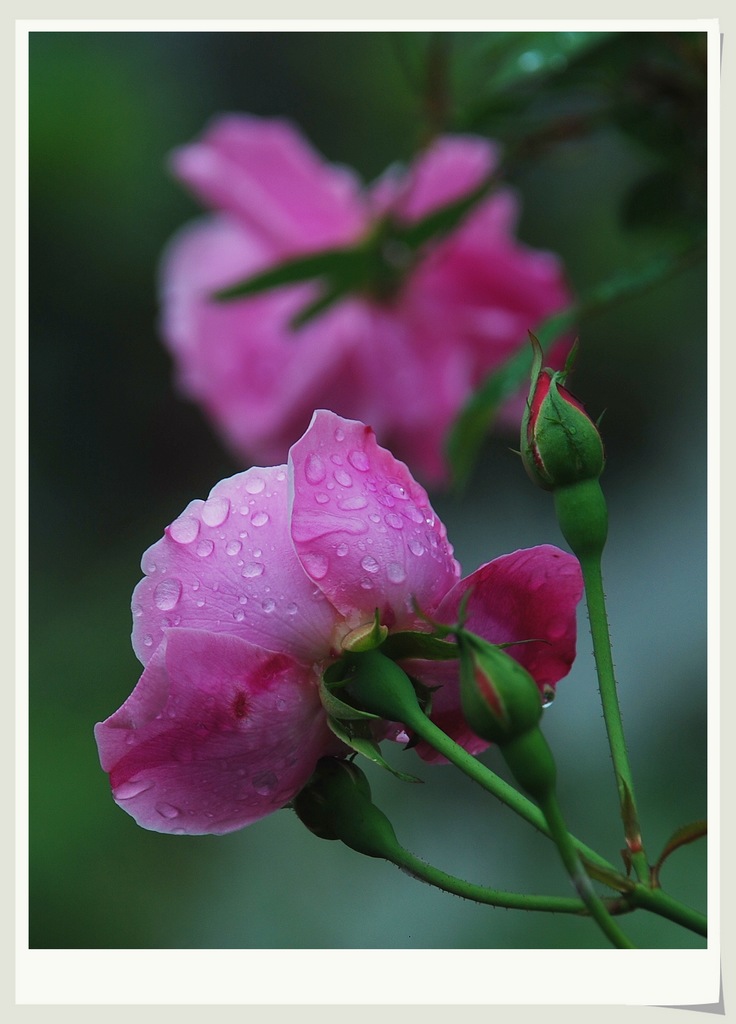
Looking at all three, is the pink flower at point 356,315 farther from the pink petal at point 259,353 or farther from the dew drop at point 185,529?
the dew drop at point 185,529

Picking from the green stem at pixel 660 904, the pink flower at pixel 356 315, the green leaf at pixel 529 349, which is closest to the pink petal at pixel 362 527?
the green stem at pixel 660 904

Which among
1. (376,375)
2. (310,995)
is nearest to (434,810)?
(376,375)

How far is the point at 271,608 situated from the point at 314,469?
45mm

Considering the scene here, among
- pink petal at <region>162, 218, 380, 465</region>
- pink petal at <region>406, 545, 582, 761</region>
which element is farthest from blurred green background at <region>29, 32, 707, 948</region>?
pink petal at <region>406, 545, 582, 761</region>

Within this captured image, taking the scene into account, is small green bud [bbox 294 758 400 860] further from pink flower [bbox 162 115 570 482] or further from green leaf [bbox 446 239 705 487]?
pink flower [bbox 162 115 570 482]

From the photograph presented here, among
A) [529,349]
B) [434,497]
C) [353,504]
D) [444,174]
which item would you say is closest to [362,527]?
[353,504]

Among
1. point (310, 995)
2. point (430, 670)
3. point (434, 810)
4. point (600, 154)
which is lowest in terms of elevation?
point (434, 810)

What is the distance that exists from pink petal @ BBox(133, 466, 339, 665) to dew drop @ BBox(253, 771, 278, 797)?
39 mm

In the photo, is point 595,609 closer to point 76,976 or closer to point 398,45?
point 76,976

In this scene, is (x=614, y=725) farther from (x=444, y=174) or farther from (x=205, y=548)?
(x=444, y=174)

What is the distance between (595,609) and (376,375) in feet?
1.88

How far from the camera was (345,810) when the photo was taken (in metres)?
0.37

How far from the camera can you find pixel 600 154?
118 cm

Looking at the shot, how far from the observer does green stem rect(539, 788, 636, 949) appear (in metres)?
0.31
